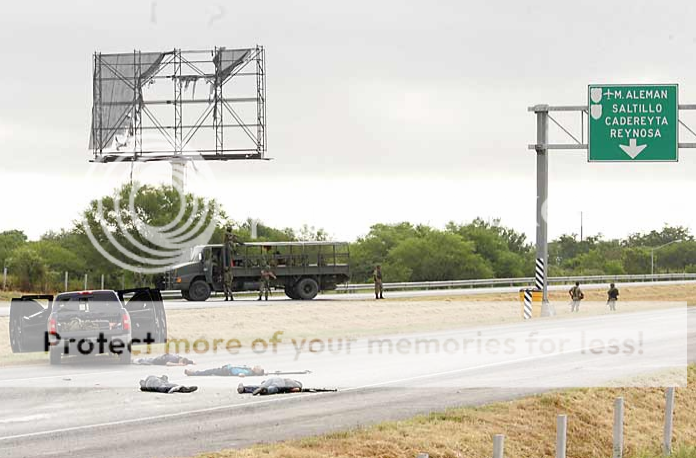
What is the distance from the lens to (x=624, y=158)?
3984cm

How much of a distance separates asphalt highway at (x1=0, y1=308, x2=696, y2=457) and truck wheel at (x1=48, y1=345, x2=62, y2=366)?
0.35 metres

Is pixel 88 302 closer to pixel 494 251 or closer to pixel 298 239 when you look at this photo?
pixel 298 239

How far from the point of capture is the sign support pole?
140 feet

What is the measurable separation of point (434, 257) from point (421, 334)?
54.1m

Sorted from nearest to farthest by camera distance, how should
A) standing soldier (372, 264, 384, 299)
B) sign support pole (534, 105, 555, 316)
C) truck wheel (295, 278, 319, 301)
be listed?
sign support pole (534, 105, 555, 316)
truck wheel (295, 278, 319, 301)
standing soldier (372, 264, 384, 299)

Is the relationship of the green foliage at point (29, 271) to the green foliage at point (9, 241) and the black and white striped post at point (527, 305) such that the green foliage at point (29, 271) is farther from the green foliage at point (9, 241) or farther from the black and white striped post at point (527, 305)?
the black and white striped post at point (527, 305)

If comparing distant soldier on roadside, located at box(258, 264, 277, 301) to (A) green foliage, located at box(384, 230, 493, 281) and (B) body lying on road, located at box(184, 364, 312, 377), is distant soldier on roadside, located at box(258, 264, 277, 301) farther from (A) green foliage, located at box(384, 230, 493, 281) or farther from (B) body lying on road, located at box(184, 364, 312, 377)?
(A) green foliage, located at box(384, 230, 493, 281)

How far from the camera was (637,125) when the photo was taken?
39.7 meters

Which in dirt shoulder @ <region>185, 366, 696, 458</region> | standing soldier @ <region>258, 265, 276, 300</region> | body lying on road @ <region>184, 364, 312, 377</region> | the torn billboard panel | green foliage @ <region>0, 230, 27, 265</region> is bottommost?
dirt shoulder @ <region>185, 366, 696, 458</region>

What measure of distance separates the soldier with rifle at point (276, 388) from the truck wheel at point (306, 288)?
1134 inches

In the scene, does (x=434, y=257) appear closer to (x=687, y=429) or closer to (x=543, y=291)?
(x=543, y=291)

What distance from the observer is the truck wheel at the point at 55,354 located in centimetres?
2392

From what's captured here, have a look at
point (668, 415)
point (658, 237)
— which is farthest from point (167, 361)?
point (658, 237)

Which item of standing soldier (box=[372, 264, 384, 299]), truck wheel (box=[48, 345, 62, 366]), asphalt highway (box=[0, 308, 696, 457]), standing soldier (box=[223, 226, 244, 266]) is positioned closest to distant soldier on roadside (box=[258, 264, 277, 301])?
standing soldier (box=[223, 226, 244, 266])
